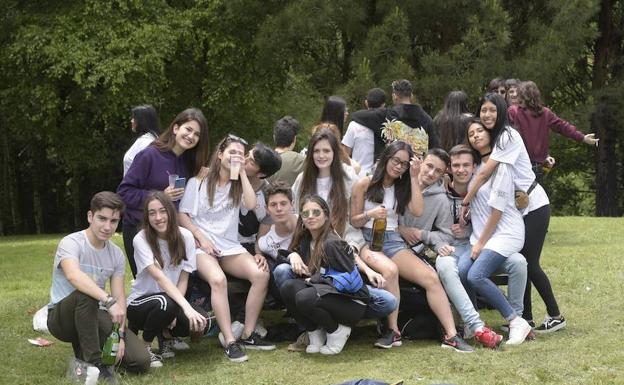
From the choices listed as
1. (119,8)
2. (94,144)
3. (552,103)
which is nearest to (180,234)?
(552,103)

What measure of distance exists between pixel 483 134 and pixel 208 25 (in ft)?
50.2

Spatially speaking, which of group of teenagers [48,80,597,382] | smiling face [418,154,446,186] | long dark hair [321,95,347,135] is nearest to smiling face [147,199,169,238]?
group of teenagers [48,80,597,382]

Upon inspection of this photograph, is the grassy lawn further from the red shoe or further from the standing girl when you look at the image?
the standing girl

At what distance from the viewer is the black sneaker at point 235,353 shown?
5609 mm

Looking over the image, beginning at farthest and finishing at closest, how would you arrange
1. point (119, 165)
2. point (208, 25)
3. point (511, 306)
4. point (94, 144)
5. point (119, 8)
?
point (119, 165) < point (94, 144) < point (208, 25) < point (119, 8) < point (511, 306)

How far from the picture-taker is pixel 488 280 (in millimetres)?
5945

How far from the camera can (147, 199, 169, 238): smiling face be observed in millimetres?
5598

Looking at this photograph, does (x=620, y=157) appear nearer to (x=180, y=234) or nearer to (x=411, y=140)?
(x=411, y=140)

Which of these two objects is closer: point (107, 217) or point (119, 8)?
point (107, 217)

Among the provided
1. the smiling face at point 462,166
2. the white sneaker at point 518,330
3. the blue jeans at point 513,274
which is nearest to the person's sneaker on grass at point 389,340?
the blue jeans at point 513,274

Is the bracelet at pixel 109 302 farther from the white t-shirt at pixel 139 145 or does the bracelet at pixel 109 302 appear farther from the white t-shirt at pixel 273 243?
the white t-shirt at pixel 139 145

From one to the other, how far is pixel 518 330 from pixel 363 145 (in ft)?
7.86

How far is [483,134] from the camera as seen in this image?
20.1 ft

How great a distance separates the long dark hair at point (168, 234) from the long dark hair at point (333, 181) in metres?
1.05
